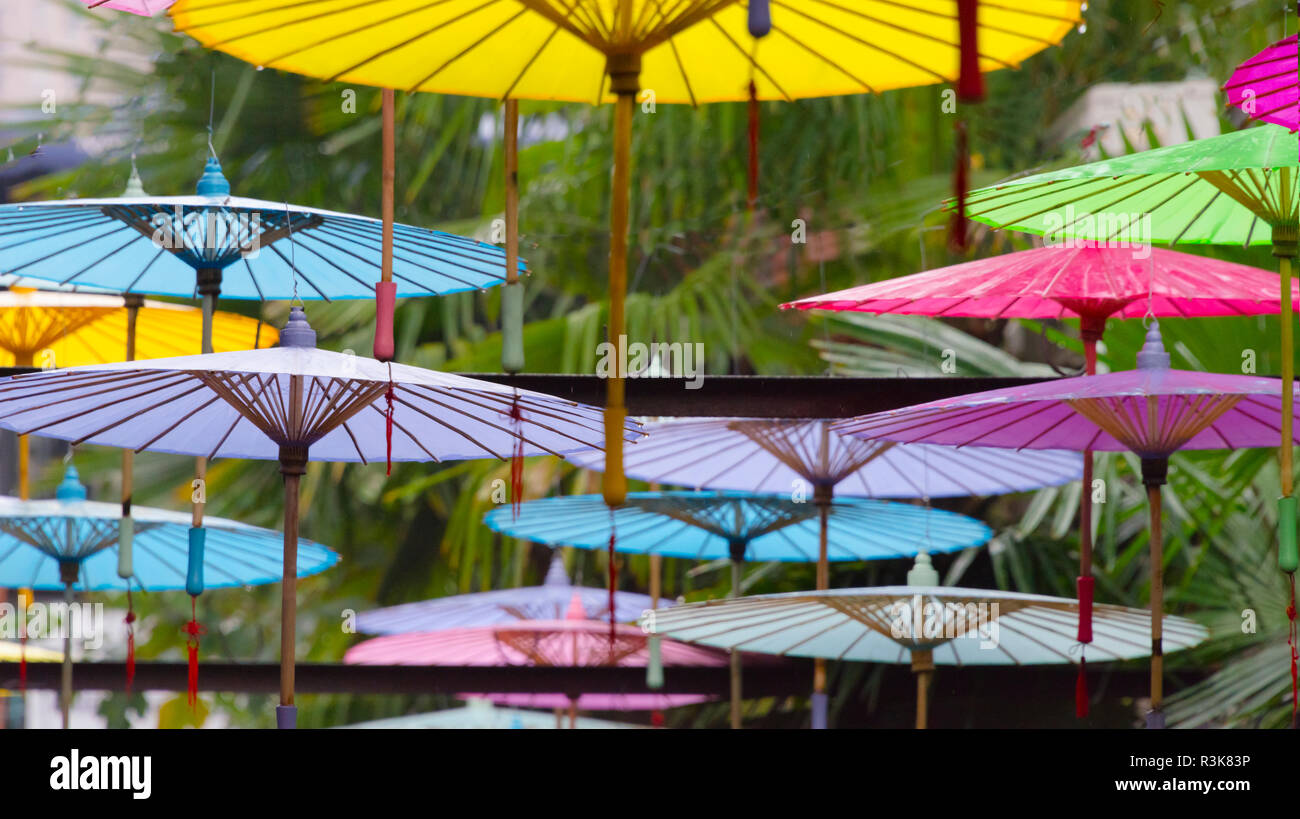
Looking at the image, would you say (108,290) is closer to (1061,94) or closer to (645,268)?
(645,268)

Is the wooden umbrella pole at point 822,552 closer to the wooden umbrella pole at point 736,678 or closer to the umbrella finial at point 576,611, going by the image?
the wooden umbrella pole at point 736,678

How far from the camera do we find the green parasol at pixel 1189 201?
1966 mm

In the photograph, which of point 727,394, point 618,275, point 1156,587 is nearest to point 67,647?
point 727,394

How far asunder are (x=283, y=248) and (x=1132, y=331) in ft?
6.89

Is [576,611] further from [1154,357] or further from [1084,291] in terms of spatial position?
[1154,357]

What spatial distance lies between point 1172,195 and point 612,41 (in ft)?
4.53

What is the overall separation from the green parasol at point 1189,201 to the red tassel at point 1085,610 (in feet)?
1.00

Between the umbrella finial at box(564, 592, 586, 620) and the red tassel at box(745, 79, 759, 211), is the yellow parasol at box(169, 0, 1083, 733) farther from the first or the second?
the umbrella finial at box(564, 592, 586, 620)

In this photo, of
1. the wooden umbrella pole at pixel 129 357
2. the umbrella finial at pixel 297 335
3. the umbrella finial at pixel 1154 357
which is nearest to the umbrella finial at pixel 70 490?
the wooden umbrella pole at pixel 129 357

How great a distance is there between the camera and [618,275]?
1.60 meters

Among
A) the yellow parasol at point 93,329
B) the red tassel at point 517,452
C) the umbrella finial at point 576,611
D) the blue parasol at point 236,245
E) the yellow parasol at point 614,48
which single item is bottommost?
the umbrella finial at point 576,611
